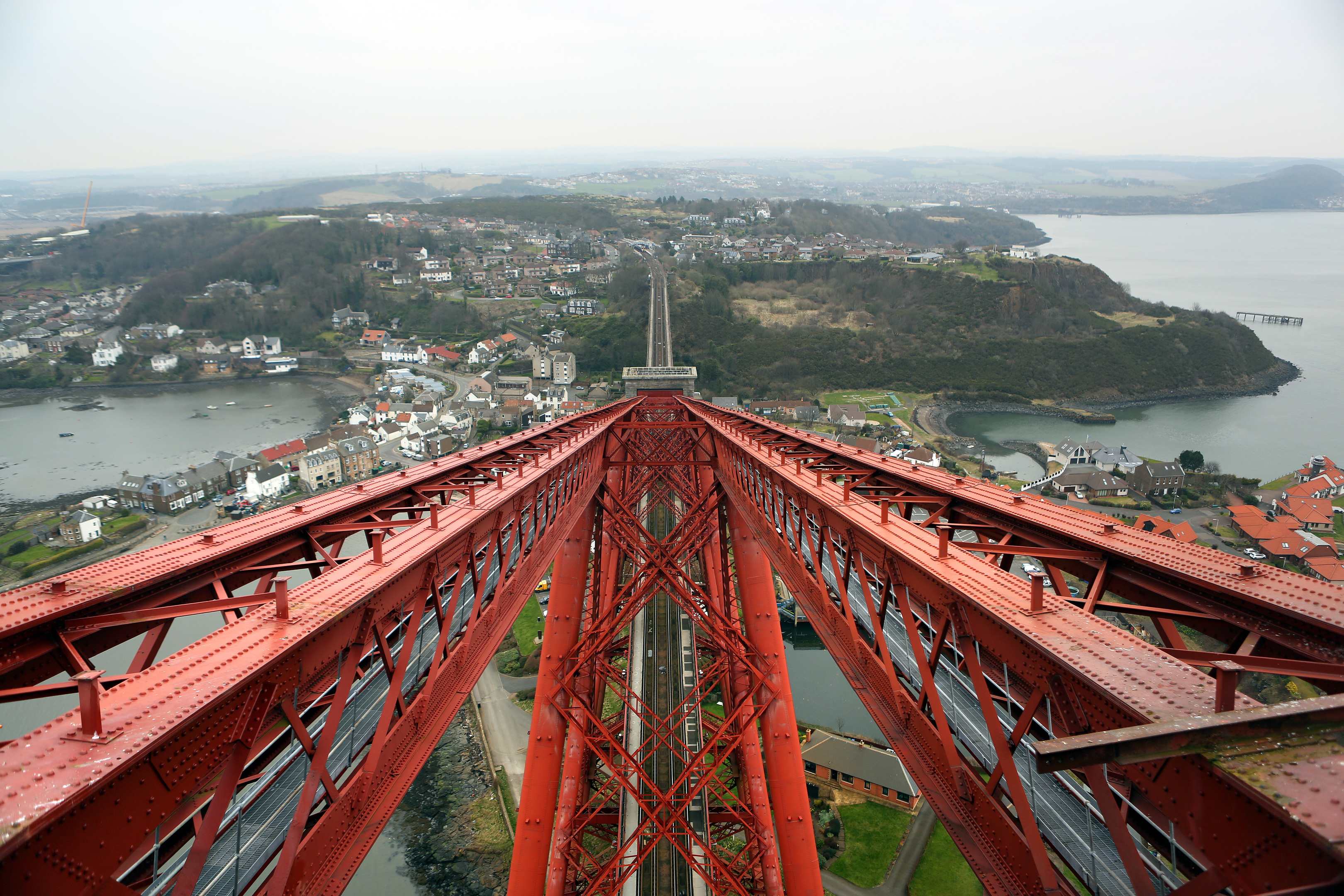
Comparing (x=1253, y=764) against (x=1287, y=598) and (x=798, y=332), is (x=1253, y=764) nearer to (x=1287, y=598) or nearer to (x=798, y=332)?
(x=1287, y=598)

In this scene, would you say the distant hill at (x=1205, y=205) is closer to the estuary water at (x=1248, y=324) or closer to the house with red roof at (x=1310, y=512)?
the estuary water at (x=1248, y=324)

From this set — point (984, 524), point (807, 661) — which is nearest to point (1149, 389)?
point (807, 661)

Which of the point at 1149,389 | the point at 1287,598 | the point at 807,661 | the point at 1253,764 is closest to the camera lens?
the point at 1253,764

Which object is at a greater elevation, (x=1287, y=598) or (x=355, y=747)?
(x=1287, y=598)

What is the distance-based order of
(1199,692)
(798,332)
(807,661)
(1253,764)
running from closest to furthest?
1. (1253,764)
2. (1199,692)
3. (807,661)
4. (798,332)

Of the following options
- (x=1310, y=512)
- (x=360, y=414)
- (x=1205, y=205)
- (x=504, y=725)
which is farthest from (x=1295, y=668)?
(x=1205, y=205)

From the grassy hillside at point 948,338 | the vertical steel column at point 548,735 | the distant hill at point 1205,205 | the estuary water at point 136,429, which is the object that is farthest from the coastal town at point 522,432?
the distant hill at point 1205,205

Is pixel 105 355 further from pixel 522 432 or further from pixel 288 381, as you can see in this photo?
pixel 522 432
